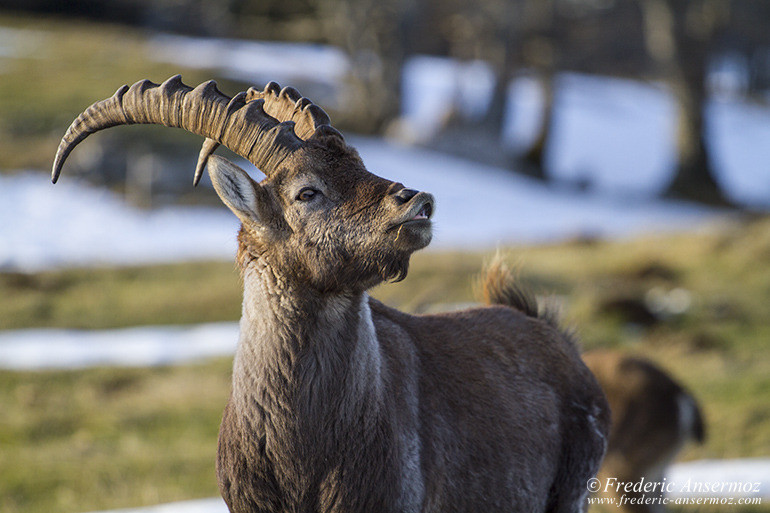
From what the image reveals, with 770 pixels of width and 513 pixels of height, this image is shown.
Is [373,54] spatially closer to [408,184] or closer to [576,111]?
[408,184]

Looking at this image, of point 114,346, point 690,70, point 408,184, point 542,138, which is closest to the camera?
point 114,346

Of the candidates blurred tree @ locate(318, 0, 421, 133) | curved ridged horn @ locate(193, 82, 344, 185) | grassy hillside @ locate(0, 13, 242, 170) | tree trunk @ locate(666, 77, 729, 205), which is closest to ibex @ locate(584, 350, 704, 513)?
curved ridged horn @ locate(193, 82, 344, 185)

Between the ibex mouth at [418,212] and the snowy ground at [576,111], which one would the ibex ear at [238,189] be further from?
the snowy ground at [576,111]

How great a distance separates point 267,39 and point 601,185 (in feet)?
52.8

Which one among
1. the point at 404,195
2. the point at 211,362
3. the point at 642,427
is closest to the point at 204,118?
the point at 404,195

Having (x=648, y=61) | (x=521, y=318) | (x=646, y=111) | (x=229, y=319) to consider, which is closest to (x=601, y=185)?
(x=646, y=111)

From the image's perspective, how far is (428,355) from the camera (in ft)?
14.1

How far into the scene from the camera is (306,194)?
371 centimetres

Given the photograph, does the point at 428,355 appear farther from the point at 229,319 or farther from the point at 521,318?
the point at 229,319

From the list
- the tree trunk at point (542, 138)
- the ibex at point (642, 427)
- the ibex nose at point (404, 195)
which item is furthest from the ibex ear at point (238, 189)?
the tree trunk at point (542, 138)

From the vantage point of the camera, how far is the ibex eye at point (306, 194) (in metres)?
3.71

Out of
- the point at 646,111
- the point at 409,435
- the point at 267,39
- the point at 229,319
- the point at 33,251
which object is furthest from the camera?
the point at 267,39

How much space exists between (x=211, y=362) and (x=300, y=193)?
30.7 ft

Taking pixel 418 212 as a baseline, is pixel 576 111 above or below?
below
